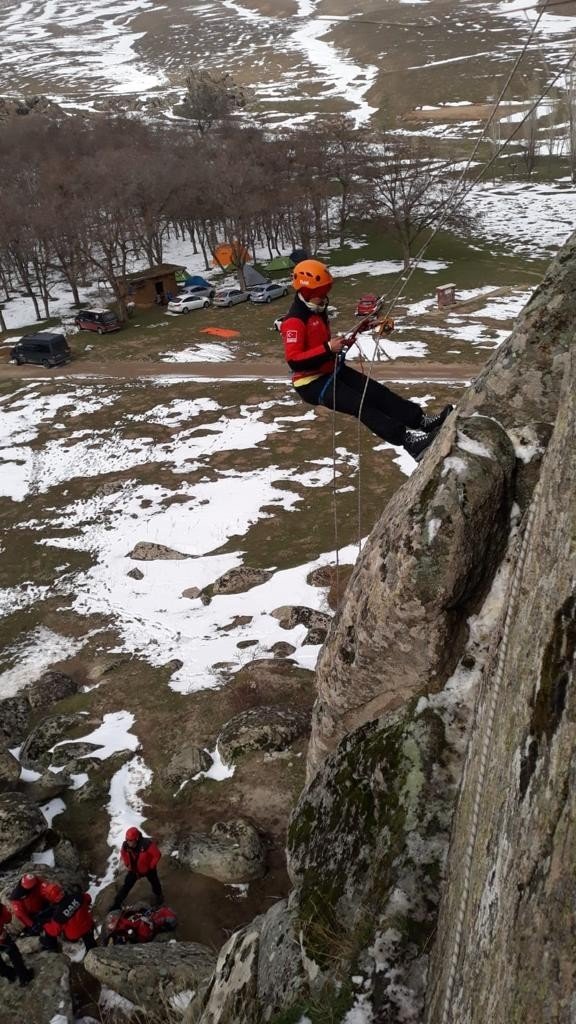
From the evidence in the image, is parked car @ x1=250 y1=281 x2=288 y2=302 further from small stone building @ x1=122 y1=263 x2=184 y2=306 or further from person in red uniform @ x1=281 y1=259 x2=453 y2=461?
person in red uniform @ x1=281 y1=259 x2=453 y2=461

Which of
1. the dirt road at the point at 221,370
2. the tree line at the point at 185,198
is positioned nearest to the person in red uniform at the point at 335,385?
the dirt road at the point at 221,370

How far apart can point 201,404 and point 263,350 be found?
28.9 ft

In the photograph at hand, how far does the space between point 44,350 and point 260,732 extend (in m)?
38.3

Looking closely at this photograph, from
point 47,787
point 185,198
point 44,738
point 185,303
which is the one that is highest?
point 185,198

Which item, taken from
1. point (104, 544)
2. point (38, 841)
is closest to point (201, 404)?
point (104, 544)

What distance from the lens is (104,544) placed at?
25.1 metres

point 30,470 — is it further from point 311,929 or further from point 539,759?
point 539,759

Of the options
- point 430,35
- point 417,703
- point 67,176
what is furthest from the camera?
point 430,35

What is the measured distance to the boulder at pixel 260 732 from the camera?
13.3 meters

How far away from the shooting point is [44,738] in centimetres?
1519

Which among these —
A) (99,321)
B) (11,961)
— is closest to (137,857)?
(11,961)

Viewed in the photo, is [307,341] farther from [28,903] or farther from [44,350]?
[44,350]

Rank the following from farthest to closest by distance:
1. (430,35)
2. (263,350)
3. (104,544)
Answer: (430,35) → (263,350) → (104,544)

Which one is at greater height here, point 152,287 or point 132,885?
point 152,287
